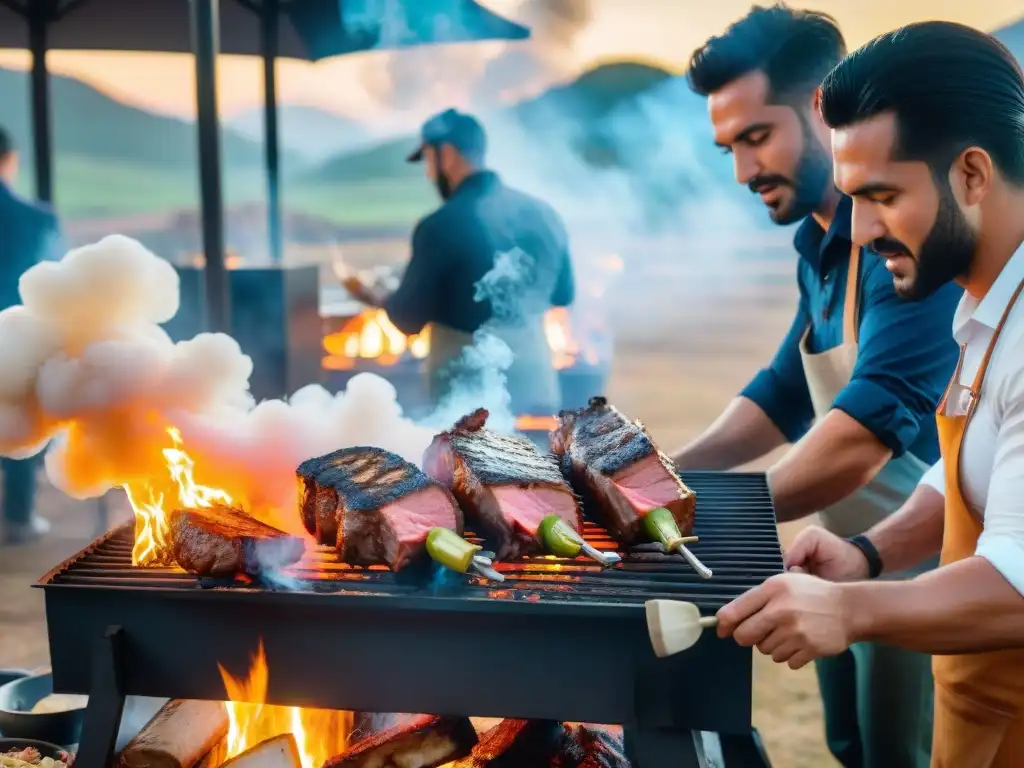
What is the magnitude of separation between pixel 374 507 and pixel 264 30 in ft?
21.6

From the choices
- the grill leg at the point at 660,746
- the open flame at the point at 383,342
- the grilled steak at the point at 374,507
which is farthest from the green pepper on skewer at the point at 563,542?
the open flame at the point at 383,342

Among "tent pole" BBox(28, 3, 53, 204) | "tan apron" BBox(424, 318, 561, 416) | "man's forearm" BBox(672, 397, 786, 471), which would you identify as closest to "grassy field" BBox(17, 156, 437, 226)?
"tent pole" BBox(28, 3, 53, 204)

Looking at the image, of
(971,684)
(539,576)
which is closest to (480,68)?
(539,576)

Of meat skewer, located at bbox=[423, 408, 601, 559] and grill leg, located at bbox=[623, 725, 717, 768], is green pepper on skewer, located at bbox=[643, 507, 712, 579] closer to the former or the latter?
meat skewer, located at bbox=[423, 408, 601, 559]

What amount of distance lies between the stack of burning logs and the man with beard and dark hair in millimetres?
955

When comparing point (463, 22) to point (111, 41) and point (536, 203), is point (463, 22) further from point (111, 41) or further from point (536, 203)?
point (111, 41)

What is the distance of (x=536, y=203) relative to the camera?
20.7ft

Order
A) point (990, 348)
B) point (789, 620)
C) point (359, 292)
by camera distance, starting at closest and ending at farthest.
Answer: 1. point (789, 620)
2. point (990, 348)
3. point (359, 292)

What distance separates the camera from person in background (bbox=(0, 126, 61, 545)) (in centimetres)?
716

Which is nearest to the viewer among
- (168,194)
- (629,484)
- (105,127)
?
(629,484)

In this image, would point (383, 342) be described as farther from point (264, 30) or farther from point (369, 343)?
point (264, 30)

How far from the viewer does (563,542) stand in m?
2.31

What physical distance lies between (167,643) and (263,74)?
6765mm

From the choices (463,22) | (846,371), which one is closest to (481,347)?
(463,22)
